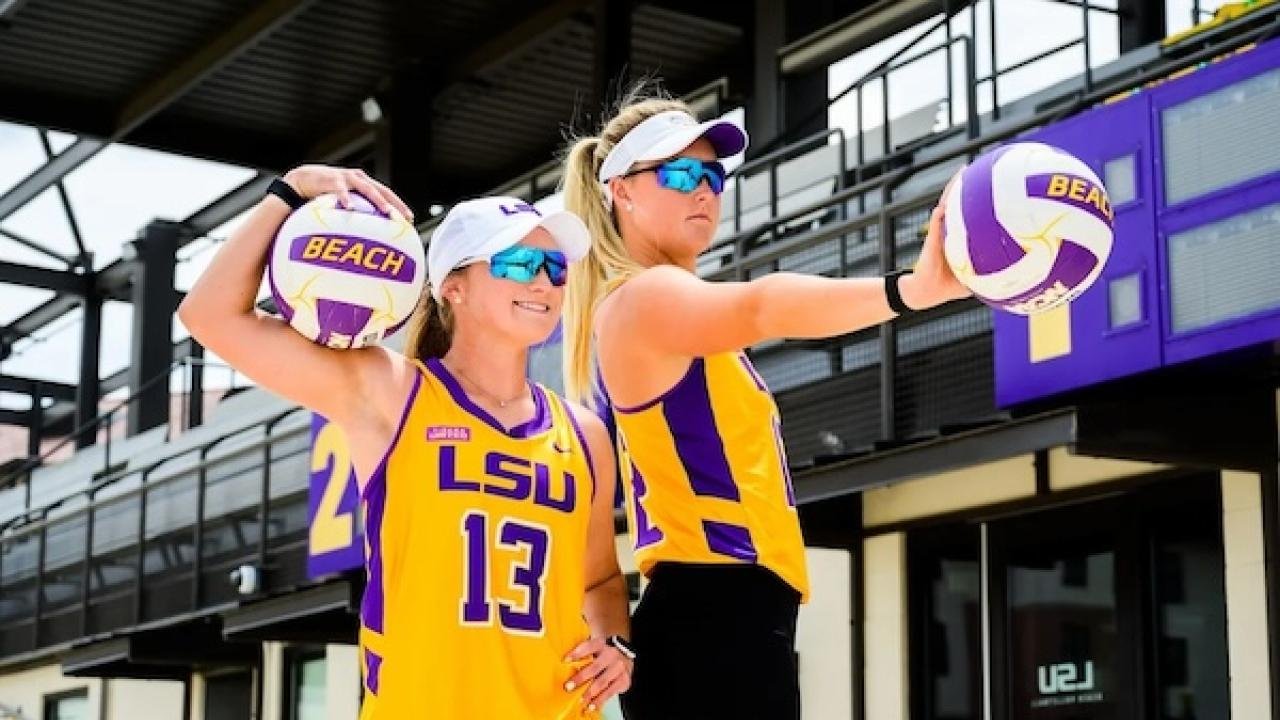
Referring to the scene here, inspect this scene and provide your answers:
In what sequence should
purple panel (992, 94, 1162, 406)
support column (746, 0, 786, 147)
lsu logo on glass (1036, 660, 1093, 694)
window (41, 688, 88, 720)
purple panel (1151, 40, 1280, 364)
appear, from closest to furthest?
purple panel (1151, 40, 1280, 364)
purple panel (992, 94, 1162, 406)
lsu logo on glass (1036, 660, 1093, 694)
support column (746, 0, 786, 147)
window (41, 688, 88, 720)

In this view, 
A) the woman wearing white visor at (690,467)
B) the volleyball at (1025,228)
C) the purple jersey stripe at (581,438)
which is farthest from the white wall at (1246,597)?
the volleyball at (1025,228)

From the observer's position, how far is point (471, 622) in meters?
4.10

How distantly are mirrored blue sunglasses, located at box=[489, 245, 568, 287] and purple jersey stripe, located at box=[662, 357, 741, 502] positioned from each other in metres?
0.37

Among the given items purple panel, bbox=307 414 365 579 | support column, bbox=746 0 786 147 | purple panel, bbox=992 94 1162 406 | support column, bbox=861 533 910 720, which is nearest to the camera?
purple panel, bbox=992 94 1162 406

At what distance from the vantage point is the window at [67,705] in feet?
78.8

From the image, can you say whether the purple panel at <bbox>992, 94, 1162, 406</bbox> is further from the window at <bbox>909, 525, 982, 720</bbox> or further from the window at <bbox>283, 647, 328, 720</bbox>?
the window at <bbox>283, 647, 328, 720</bbox>

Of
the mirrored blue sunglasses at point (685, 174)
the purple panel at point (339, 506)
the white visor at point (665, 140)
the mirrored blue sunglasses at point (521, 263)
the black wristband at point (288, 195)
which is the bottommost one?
the mirrored blue sunglasses at point (521, 263)

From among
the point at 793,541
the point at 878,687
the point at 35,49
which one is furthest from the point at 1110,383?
the point at 35,49

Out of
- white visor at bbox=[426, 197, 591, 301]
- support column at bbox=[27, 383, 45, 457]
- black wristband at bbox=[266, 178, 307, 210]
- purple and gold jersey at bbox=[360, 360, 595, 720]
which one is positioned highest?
support column at bbox=[27, 383, 45, 457]

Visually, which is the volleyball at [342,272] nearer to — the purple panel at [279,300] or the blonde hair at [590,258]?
the purple panel at [279,300]

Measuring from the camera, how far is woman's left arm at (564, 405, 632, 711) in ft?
13.9

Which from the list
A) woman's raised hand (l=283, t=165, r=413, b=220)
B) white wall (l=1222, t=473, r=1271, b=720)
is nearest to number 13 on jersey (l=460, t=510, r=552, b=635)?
woman's raised hand (l=283, t=165, r=413, b=220)

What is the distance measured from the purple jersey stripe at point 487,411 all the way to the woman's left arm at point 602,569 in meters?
0.12

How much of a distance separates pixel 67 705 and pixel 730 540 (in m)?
21.4
